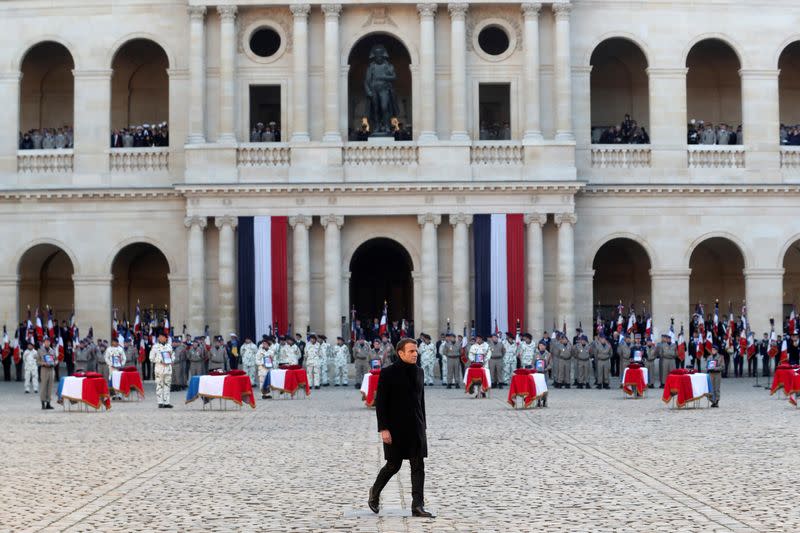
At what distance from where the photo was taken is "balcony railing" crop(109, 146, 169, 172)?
1929 inches

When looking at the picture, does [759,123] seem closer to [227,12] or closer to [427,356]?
[427,356]

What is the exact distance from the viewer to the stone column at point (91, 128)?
49219mm

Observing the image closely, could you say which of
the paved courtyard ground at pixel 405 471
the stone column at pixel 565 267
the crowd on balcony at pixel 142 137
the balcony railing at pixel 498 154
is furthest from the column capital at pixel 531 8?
the paved courtyard ground at pixel 405 471

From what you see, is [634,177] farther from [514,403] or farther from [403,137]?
[514,403]

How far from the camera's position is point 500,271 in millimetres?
47344

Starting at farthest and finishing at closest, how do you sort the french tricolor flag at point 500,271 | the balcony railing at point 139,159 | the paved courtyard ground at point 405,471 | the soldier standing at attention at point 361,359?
the balcony railing at point 139,159 < the french tricolor flag at point 500,271 < the soldier standing at attention at point 361,359 < the paved courtyard ground at point 405,471

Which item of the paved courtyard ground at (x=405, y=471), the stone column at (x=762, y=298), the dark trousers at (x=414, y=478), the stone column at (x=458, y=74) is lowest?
the paved courtyard ground at (x=405, y=471)

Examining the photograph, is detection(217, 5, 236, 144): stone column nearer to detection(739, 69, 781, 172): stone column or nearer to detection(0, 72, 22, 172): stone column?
detection(0, 72, 22, 172): stone column

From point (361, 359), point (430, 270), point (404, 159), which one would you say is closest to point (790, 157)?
point (430, 270)

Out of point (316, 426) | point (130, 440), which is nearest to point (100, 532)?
point (130, 440)

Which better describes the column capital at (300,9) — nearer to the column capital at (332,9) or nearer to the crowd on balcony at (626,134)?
the column capital at (332,9)

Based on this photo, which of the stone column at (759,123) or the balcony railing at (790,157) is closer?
the stone column at (759,123)

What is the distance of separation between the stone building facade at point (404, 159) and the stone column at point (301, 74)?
67 millimetres

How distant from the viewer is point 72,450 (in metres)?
23.0
